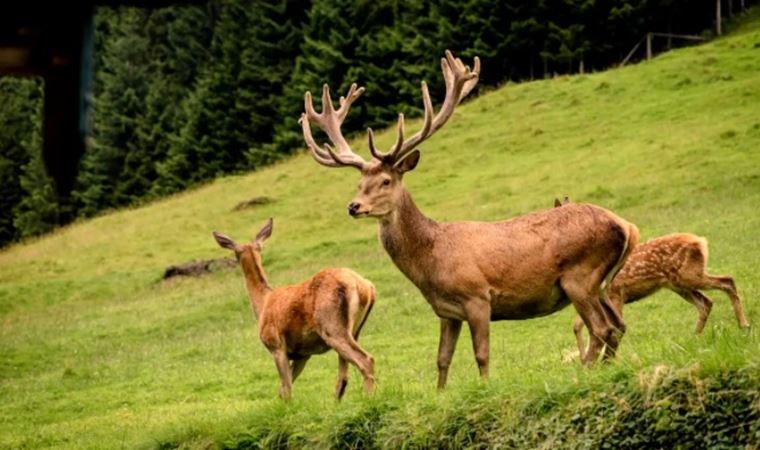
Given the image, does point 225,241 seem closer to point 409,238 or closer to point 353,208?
point 353,208

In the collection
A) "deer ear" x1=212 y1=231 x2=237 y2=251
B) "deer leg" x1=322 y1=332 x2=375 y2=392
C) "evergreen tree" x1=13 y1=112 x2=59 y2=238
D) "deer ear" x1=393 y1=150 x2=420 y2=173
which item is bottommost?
"deer leg" x1=322 y1=332 x2=375 y2=392

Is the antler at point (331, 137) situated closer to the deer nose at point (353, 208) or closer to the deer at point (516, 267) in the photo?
the deer nose at point (353, 208)

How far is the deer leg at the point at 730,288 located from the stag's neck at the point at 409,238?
436cm

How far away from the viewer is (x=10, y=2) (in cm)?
280

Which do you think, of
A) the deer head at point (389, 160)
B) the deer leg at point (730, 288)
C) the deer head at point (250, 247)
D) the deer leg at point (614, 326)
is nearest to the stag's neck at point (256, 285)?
the deer head at point (250, 247)

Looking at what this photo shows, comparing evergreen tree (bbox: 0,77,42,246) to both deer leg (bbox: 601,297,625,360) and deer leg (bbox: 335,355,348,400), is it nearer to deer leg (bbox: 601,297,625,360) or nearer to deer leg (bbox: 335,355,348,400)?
deer leg (bbox: 601,297,625,360)

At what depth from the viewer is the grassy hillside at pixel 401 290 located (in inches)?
360

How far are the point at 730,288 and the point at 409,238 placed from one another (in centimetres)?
469

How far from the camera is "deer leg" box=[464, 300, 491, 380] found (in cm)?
1077

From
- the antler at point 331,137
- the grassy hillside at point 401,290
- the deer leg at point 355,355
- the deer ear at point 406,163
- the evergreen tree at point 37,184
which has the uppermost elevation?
the evergreen tree at point 37,184

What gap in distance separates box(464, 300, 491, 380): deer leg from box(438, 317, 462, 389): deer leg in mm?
263

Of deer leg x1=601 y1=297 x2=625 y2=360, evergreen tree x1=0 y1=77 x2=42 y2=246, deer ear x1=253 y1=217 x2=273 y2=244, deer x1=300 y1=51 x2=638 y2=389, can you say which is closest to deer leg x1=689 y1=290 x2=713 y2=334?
deer leg x1=601 y1=297 x2=625 y2=360

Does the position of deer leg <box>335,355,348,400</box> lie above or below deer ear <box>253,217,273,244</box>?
below

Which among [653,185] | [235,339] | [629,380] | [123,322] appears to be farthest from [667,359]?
[653,185]
